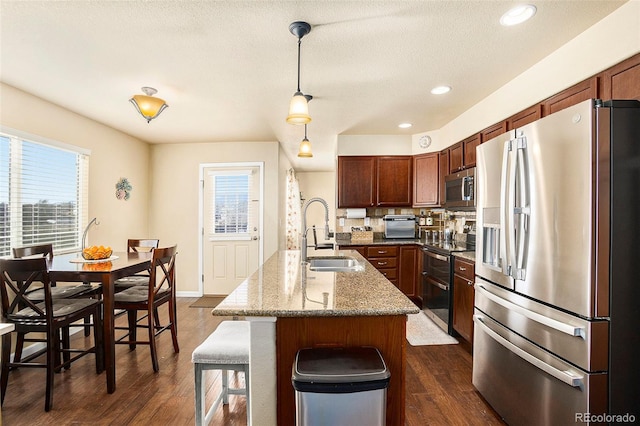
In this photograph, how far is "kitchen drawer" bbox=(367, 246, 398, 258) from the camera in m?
4.21

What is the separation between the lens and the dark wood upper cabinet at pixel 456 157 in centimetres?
366

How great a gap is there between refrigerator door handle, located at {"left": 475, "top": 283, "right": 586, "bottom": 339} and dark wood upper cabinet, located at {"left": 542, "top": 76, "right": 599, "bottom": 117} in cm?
136

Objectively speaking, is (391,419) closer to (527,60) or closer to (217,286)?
(527,60)

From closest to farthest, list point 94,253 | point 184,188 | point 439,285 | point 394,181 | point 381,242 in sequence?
point 94,253 → point 439,285 → point 381,242 → point 394,181 → point 184,188

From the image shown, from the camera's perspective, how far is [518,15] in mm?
1846

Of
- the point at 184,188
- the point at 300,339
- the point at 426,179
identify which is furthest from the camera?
the point at 184,188

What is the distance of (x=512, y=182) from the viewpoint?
5.83 ft

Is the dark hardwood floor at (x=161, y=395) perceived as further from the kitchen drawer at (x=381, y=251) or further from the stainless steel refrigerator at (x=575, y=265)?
the kitchen drawer at (x=381, y=251)

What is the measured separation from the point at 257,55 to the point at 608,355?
265 cm

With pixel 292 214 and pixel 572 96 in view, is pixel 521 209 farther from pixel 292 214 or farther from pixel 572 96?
pixel 292 214

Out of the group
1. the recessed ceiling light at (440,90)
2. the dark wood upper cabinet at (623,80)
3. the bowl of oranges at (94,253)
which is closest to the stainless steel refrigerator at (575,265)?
the dark wood upper cabinet at (623,80)

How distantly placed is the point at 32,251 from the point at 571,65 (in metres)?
4.50

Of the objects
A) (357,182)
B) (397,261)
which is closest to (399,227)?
(397,261)

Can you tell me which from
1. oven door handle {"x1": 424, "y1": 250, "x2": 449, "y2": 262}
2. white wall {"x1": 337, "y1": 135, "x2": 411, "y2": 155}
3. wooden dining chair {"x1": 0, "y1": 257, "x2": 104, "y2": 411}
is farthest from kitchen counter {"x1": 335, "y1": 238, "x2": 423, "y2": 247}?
wooden dining chair {"x1": 0, "y1": 257, "x2": 104, "y2": 411}
